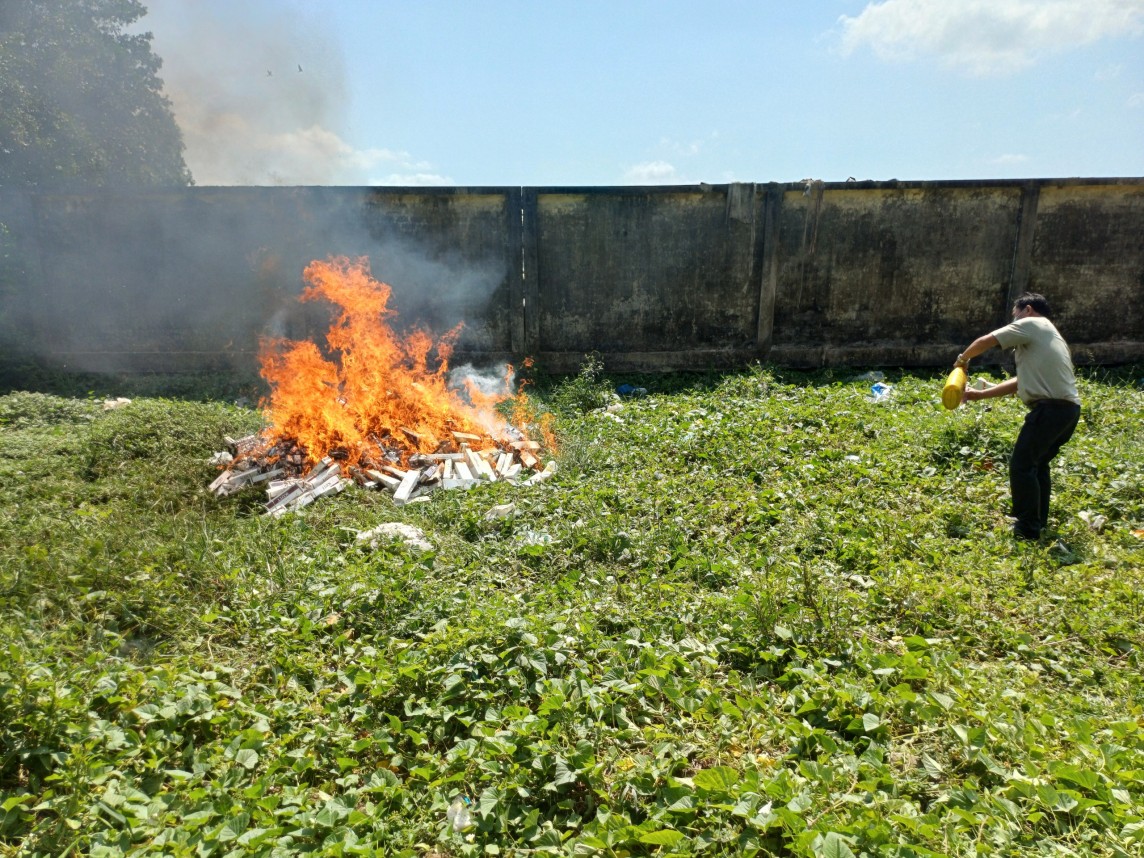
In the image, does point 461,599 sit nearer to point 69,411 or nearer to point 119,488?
point 119,488

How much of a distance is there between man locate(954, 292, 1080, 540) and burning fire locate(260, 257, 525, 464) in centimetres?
534

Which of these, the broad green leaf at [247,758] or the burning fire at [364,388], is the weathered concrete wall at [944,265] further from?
the broad green leaf at [247,758]

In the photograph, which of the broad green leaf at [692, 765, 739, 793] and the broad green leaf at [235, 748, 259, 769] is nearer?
the broad green leaf at [692, 765, 739, 793]

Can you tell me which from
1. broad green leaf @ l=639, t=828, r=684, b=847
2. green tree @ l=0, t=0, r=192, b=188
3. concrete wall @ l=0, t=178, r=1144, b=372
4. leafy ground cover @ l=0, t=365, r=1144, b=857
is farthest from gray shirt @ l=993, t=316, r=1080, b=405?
green tree @ l=0, t=0, r=192, b=188

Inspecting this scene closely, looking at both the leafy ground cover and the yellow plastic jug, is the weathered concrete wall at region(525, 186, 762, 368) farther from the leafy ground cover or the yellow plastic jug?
the yellow plastic jug

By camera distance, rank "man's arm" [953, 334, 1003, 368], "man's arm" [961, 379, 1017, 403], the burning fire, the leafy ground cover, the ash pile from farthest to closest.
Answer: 1. the burning fire
2. the ash pile
3. "man's arm" [961, 379, 1017, 403]
4. "man's arm" [953, 334, 1003, 368]
5. the leafy ground cover

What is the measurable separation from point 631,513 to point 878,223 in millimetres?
8385

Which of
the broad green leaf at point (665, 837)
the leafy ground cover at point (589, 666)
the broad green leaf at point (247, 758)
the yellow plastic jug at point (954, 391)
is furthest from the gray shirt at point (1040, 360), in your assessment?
the broad green leaf at point (247, 758)

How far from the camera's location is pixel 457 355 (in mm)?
11180

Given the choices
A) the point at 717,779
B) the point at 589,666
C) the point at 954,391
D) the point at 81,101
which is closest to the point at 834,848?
the point at 717,779

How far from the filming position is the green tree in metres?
16.4

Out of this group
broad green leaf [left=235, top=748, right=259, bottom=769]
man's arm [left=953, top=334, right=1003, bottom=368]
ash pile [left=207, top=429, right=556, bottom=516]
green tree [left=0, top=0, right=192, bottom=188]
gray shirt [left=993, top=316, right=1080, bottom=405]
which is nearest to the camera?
broad green leaf [left=235, top=748, right=259, bottom=769]

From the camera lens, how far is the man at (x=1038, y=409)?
207 inches

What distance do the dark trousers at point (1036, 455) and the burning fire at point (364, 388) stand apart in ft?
17.5
